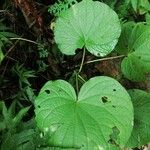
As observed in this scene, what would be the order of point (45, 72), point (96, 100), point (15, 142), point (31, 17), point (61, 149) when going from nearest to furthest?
1. point (61, 149)
2. point (96, 100)
3. point (15, 142)
4. point (31, 17)
5. point (45, 72)

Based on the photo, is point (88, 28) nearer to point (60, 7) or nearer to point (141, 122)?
point (60, 7)

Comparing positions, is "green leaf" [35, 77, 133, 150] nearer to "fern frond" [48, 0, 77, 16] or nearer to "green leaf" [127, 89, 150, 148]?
"green leaf" [127, 89, 150, 148]

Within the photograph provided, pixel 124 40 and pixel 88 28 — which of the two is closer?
pixel 88 28

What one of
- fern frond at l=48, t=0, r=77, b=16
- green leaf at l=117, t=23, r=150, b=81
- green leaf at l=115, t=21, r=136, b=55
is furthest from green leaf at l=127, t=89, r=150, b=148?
fern frond at l=48, t=0, r=77, b=16

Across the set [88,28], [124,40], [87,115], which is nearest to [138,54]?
[124,40]

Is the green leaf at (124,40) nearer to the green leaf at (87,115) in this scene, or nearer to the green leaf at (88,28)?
the green leaf at (88,28)

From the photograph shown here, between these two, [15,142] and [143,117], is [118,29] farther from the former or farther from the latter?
[15,142]

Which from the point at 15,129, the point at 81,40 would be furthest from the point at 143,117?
the point at 15,129
